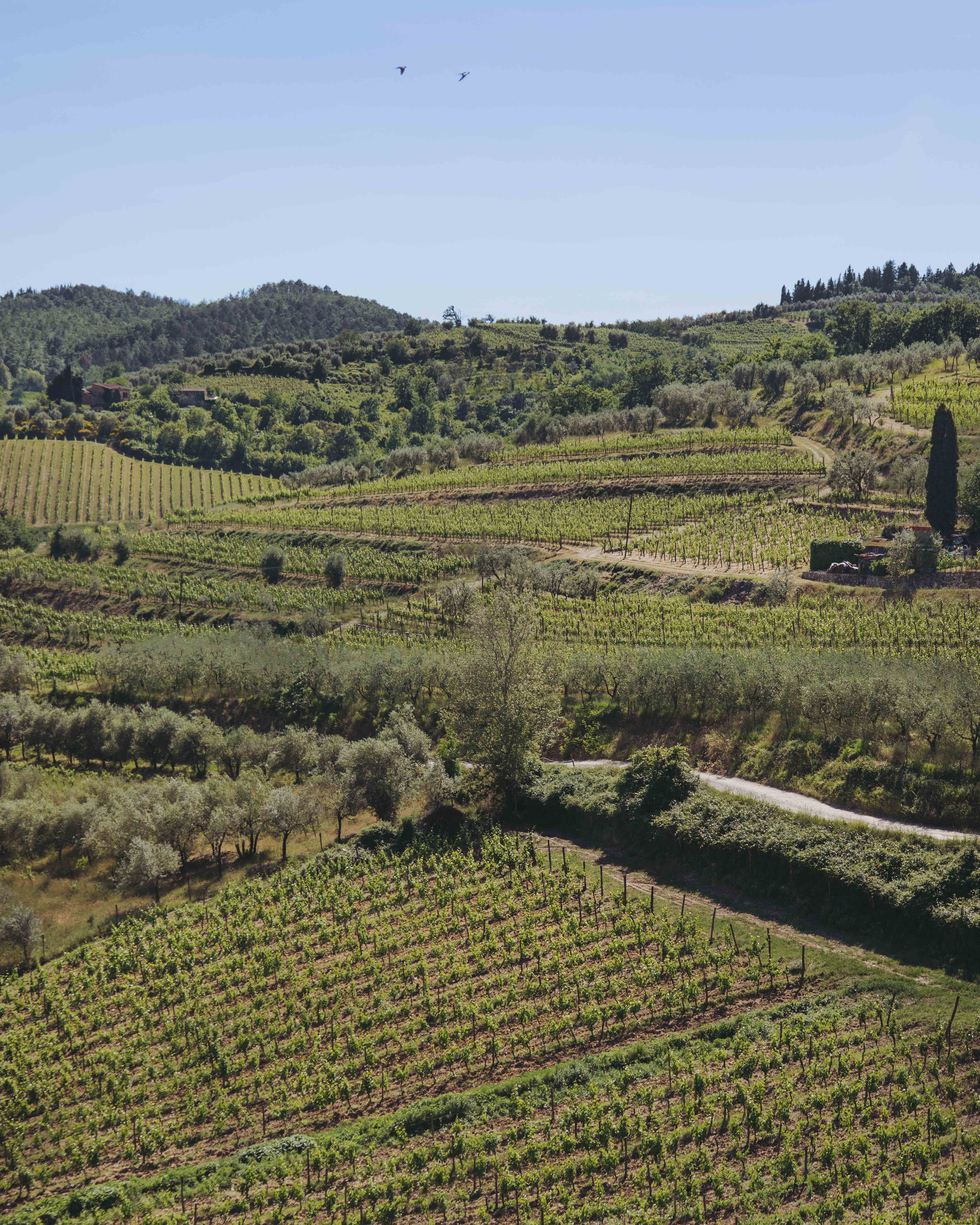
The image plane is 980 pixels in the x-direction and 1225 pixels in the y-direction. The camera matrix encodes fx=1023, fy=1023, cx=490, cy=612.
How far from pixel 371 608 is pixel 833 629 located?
38.5 metres

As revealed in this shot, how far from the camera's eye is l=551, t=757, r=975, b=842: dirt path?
3731cm

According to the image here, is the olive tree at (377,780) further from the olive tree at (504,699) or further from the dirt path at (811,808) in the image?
the dirt path at (811,808)

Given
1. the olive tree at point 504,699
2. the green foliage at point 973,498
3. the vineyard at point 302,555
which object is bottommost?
the olive tree at point 504,699

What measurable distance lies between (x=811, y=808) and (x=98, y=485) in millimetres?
125585

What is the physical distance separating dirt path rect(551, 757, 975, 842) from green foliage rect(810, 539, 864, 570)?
29.4 meters

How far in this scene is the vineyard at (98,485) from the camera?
136500 millimetres

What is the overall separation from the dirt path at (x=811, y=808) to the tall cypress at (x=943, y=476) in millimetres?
36063

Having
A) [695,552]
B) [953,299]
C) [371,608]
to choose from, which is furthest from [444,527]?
[953,299]

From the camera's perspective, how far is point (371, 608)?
84.0 m

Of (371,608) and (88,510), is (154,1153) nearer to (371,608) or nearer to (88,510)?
(371,608)

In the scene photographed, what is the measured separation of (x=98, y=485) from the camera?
471ft

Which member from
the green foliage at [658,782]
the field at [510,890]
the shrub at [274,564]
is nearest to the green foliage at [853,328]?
the field at [510,890]

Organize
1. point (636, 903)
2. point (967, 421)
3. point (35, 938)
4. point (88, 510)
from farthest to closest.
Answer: point (88, 510)
point (967, 421)
point (35, 938)
point (636, 903)

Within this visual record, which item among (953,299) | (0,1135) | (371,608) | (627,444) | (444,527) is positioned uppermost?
(953,299)
